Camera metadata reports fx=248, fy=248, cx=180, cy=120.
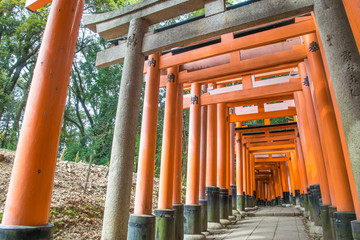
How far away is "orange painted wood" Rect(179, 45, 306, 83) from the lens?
5.57m

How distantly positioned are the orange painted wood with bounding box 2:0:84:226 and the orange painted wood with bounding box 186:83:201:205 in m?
4.41

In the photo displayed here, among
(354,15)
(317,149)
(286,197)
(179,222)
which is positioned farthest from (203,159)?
(286,197)

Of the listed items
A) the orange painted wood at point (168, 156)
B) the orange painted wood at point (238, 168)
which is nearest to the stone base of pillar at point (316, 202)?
the orange painted wood at point (168, 156)

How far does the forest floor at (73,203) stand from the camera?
5.60m

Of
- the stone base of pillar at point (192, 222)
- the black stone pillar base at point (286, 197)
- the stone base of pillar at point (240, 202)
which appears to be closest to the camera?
the stone base of pillar at point (192, 222)

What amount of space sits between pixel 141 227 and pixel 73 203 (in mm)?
3429

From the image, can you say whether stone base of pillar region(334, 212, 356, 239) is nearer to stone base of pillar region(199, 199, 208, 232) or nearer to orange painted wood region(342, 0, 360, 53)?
orange painted wood region(342, 0, 360, 53)

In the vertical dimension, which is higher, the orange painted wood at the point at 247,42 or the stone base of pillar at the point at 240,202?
the orange painted wood at the point at 247,42

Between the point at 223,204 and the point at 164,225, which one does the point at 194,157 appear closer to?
the point at 164,225

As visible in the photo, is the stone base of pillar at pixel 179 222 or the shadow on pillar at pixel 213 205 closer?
the stone base of pillar at pixel 179 222

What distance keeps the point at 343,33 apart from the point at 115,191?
364 centimetres

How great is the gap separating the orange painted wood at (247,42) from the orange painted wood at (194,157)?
78.1 inches

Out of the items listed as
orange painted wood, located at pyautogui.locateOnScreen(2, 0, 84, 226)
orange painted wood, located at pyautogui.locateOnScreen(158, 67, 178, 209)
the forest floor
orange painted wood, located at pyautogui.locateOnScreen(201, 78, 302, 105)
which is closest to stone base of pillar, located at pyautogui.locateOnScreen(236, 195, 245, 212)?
the forest floor

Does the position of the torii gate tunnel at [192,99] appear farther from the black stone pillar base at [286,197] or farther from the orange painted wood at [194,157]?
the black stone pillar base at [286,197]
